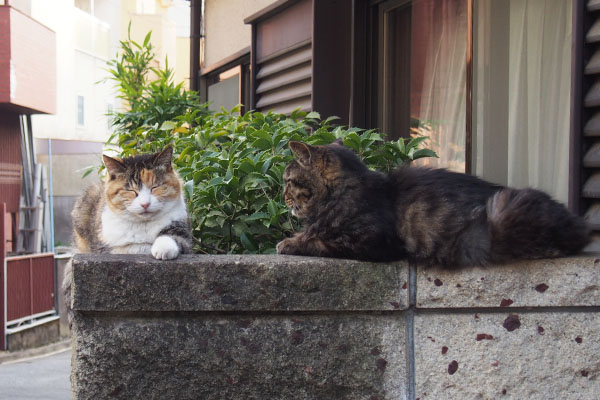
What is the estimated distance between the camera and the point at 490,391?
92.4 inches

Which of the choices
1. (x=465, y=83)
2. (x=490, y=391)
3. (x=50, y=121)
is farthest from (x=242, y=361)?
(x=50, y=121)

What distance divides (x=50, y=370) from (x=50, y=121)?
1114 centimetres

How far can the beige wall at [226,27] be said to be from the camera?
782 cm

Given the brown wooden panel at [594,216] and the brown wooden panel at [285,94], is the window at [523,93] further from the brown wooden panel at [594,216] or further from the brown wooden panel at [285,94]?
the brown wooden panel at [285,94]

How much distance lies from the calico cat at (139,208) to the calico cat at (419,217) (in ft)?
2.12

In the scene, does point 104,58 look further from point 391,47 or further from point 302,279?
point 302,279

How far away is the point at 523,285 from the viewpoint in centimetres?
233

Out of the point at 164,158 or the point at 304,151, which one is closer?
the point at 304,151

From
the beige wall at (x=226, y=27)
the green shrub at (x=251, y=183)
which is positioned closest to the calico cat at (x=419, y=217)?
the green shrub at (x=251, y=183)

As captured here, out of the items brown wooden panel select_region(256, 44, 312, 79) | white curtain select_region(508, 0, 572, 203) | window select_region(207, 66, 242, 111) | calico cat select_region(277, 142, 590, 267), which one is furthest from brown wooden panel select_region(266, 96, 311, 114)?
calico cat select_region(277, 142, 590, 267)

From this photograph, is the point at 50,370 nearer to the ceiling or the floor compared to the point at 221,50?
nearer to the floor

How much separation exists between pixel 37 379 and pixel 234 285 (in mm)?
8941

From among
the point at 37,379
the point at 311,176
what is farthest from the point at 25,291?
the point at 311,176

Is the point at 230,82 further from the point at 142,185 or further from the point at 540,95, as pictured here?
the point at 142,185
